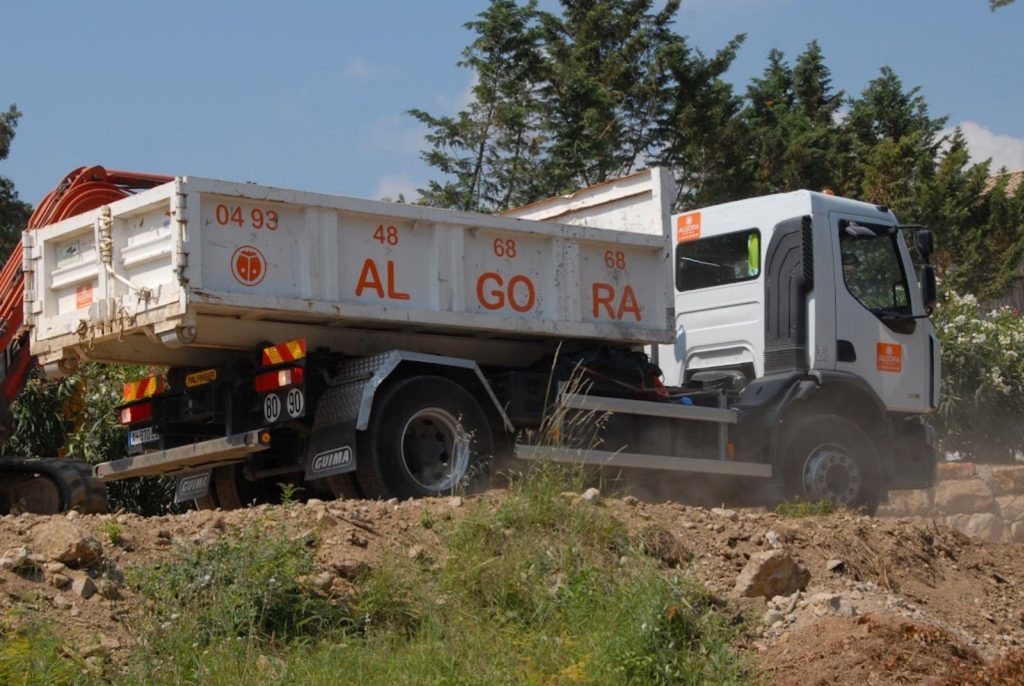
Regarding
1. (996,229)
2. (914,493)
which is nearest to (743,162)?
(996,229)

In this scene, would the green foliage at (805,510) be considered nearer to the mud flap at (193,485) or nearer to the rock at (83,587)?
the mud flap at (193,485)

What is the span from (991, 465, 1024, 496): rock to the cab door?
397 cm

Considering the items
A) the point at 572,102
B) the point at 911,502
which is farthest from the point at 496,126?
the point at 911,502

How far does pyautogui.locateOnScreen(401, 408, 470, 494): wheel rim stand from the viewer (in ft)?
30.8

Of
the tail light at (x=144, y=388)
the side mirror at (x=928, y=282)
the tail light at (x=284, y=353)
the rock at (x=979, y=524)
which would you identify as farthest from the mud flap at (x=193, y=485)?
the rock at (x=979, y=524)

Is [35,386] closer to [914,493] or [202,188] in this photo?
[202,188]

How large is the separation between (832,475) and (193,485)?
16.8ft

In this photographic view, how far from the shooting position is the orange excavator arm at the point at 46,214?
36.8 ft

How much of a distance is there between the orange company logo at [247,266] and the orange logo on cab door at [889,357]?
5690 millimetres

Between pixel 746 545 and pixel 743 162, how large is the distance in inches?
738

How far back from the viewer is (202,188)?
8.45m

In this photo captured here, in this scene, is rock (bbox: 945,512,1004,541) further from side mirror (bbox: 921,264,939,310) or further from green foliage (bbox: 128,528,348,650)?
green foliage (bbox: 128,528,348,650)

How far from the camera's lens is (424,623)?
256 inches

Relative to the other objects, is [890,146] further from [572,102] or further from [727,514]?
[727,514]
